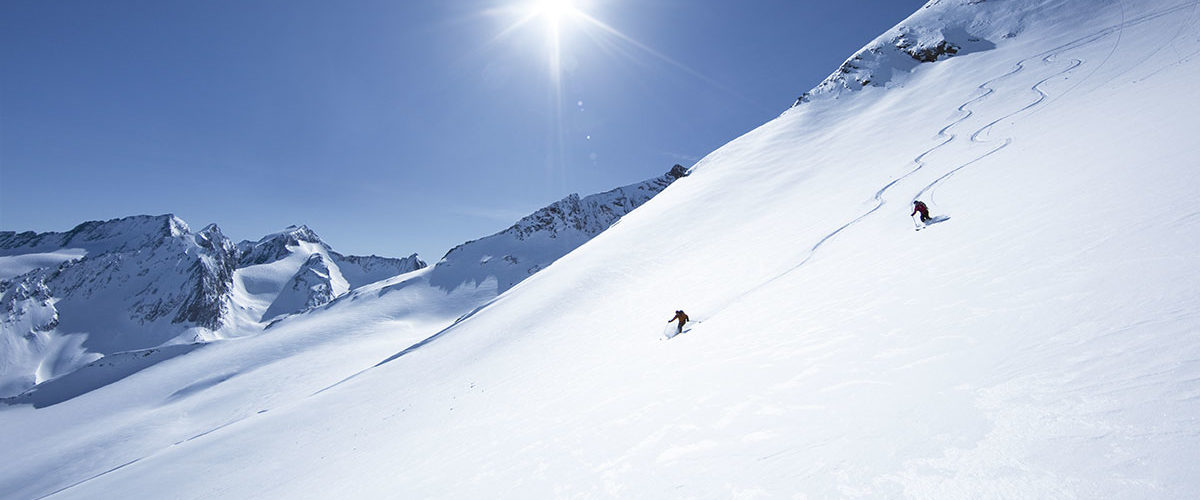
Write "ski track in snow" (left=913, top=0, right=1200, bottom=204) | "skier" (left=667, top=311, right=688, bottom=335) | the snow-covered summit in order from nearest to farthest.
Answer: "skier" (left=667, top=311, right=688, bottom=335) → "ski track in snow" (left=913, top=0, right=1200, bottom=204) → the snow-covered summit

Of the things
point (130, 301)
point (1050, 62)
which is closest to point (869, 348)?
point (1050, 62)

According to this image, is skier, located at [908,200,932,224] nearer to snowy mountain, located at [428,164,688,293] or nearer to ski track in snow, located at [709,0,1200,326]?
ski track in snow, located at [709,0,1200,326]

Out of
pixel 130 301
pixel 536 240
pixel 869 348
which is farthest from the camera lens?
pixel 130 301

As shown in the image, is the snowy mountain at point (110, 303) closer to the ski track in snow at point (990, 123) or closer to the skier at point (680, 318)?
the skier at point (680, 318)

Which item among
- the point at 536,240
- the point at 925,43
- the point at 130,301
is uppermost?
the point at 130,301

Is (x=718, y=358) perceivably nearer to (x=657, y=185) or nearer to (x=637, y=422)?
(x=637, y=422)

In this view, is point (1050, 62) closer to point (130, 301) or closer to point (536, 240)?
point (536, 240)

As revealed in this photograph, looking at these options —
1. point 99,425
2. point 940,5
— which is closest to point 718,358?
point 940,5

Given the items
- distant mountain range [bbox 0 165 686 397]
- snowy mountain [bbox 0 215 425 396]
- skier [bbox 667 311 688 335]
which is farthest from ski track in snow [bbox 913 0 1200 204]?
snowy mountain [bbox 0 215 425 396]

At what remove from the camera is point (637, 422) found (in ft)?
21.0

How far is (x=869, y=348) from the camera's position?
5.72m

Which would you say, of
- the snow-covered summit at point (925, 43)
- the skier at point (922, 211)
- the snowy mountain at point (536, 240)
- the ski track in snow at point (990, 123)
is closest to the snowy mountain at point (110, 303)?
the snowy mountain at point (536, 240)

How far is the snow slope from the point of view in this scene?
A: 3158 millimetres

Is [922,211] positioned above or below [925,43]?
below
